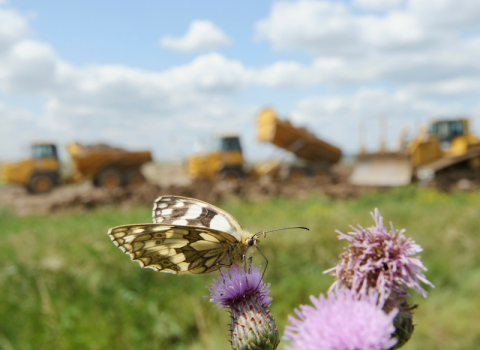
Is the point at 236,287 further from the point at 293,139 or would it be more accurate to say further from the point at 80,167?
the point at 80,167

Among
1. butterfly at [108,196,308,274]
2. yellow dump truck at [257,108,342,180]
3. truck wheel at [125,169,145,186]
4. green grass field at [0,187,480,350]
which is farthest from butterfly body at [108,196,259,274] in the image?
truck wheel at [125,169,145,186]

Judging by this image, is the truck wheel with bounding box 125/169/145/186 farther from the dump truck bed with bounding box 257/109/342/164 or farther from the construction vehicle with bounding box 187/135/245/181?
the dump truck bed with bounding box 257/109/342/164

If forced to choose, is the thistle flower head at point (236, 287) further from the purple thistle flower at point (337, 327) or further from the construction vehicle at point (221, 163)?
the construction vehicle at point (221, 163)

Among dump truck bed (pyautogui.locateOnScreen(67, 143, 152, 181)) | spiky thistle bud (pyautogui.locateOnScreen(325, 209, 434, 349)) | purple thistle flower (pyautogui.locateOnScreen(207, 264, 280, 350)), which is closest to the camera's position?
spiky thistle bud (pyautogui.locateOnScreen(325, 209, 434, 349))

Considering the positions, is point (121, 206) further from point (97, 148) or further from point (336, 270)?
point (336, 270)

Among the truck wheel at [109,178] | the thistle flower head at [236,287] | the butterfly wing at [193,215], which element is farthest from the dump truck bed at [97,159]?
the thistle flower head at [236,287]

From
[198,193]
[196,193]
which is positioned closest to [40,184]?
[196,193]
